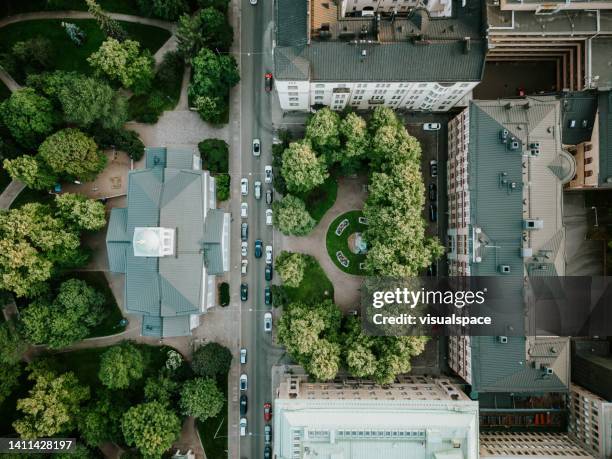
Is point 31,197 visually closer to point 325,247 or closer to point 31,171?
point 31,171

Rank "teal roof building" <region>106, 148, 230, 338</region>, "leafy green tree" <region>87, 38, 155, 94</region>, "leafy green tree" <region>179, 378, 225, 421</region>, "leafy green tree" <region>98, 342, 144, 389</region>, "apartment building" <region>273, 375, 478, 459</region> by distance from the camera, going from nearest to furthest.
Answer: "apartment building" <region>273, 375, 478, 459</region>, "teal roof building" <region>106, 148, 230, 338</region>, "leafy green tree" <region>98, 342, 144, 389</region>, "leafy green tree" <region>179, 378, 225, 421</region>, "leafy green tree" <region>87, 38, 155, 94</region>

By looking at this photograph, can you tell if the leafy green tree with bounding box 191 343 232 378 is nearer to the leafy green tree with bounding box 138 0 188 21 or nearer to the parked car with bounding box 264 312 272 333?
the parked car with bounding box 264 312 272 333

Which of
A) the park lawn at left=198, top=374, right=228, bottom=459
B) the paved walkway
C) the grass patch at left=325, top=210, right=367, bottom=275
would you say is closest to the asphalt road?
the park lawn at left=198, top=374, right=228, bottom=459

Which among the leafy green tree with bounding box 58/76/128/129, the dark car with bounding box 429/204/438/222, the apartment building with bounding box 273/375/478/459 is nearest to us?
the apartment building with bounding box 273/375/478/459

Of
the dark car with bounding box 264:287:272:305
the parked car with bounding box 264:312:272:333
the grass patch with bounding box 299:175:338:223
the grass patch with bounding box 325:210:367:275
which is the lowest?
the parked car with bounding box 264:312:272:333

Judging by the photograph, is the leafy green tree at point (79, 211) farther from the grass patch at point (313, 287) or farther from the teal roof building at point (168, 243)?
the grass patch at point (313, 287)

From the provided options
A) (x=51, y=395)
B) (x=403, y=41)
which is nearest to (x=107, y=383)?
(x=51, y=395)
